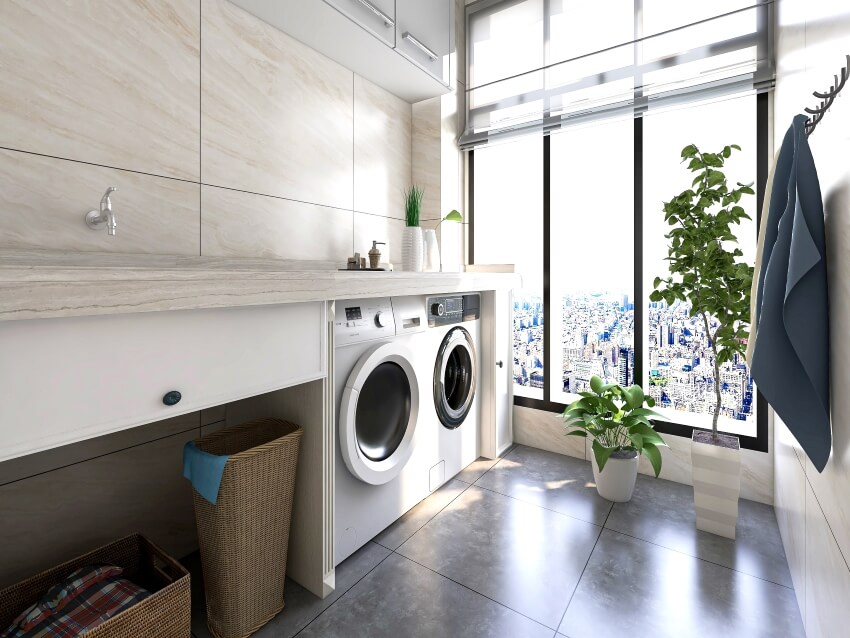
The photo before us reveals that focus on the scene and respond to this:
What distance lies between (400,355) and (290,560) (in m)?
0.77

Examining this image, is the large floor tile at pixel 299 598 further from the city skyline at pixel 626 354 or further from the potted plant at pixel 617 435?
the city skyline at pixel 626 354

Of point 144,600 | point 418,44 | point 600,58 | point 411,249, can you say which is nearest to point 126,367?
point 144,600

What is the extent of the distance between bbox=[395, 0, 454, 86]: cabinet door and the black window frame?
0.59 metres

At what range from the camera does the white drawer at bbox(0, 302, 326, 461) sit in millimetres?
711

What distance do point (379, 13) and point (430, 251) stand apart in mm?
1045

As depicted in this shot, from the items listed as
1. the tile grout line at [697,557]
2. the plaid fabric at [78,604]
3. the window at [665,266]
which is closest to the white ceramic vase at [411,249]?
the window at [665,266]

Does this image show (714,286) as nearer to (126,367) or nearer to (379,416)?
(379,416)

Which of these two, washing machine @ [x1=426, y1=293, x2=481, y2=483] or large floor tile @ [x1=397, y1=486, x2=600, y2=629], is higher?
washing machine @ [x1=426, y1=293, x2=481, y2=483]

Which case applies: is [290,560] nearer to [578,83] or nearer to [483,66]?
[578,83]

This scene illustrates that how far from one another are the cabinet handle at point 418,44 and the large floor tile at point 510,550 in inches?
82.7

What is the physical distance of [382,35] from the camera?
1858 mm

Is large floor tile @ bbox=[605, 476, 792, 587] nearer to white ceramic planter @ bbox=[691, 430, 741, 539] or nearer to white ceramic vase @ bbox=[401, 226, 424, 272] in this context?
white ceramic planter @ bbox=[691, 430, 741, 539]

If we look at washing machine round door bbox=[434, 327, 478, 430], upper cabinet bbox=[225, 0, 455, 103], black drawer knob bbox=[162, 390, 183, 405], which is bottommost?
washing machine round door bbox=[434, 327, 478, 430]

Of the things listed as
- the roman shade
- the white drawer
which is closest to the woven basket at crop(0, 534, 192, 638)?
the white drawer
